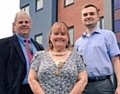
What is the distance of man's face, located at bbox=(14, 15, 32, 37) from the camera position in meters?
5.39

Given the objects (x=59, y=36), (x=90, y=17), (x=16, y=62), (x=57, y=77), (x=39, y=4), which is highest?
(x=39, y=4)

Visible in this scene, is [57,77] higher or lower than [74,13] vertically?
lower

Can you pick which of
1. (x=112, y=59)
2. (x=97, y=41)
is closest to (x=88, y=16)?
(x=97, y=41)

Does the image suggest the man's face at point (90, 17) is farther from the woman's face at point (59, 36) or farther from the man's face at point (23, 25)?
the man's face at point (23, 25)

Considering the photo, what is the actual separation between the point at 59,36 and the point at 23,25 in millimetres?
1042

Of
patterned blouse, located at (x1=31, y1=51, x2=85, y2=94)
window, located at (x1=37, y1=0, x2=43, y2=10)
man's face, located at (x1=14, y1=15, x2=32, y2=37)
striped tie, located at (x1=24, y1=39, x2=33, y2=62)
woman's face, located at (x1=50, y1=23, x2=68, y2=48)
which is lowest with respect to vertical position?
patterned blouse, located at (x1=31, y1=51, x2=85, y2=94)

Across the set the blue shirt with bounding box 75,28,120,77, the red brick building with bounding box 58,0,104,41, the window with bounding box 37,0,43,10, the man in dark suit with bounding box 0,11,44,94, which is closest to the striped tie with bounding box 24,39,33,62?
the man in dark suit with bounding box 0,11,44,94

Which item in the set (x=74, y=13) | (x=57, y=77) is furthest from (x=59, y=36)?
(x=74, y=13)

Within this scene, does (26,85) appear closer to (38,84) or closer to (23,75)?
(23,75)

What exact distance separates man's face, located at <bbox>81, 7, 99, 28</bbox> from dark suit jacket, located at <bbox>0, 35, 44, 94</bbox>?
1.11 m

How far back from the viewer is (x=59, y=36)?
178 inches

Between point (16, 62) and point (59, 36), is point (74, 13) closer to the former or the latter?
point (16, 62)

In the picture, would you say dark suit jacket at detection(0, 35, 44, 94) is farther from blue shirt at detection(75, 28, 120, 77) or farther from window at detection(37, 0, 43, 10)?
window at detection(37, 0, 43, 10)

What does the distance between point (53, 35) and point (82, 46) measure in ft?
2.91
